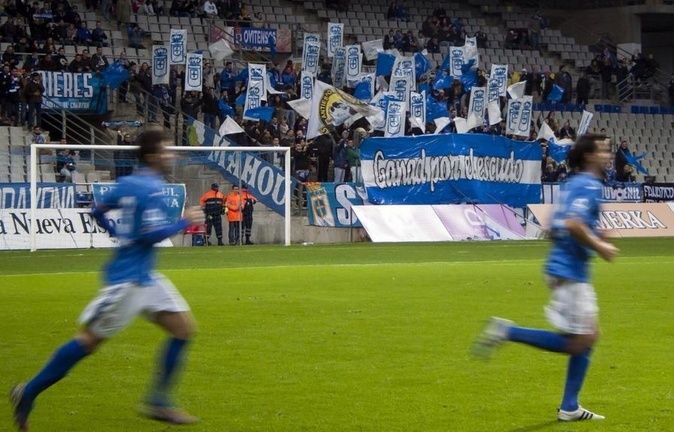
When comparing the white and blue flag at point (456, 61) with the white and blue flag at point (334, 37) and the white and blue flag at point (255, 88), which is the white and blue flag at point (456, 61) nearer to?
the white and blue flag at point (334, 37)

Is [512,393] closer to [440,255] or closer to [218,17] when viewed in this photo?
[440,255]

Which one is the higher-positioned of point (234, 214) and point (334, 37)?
point (334, 37)

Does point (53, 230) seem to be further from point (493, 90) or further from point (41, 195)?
point (493, 90)

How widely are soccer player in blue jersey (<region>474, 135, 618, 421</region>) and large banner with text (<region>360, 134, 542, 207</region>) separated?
2612cm

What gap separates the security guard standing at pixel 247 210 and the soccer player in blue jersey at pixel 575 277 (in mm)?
24562

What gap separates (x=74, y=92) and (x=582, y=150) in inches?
1169

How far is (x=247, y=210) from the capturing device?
33438 millimetres

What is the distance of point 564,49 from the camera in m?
55.2

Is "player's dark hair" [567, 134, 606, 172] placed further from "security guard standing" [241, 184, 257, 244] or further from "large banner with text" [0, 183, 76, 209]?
"security guard standing" [241, 184, 257, 244]

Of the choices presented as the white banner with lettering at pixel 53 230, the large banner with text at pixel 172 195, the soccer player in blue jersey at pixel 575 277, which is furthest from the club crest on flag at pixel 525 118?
the soccer player in blue jersey at pixel 575 277

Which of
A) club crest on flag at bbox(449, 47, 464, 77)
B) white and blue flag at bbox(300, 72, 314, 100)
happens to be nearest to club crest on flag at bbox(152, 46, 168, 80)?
white and blue flag at bbox(300, 72, 314, 100)

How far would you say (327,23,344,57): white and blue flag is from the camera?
136 ft

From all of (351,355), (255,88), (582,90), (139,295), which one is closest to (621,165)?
(582,90)

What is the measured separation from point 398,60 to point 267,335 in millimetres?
26885
